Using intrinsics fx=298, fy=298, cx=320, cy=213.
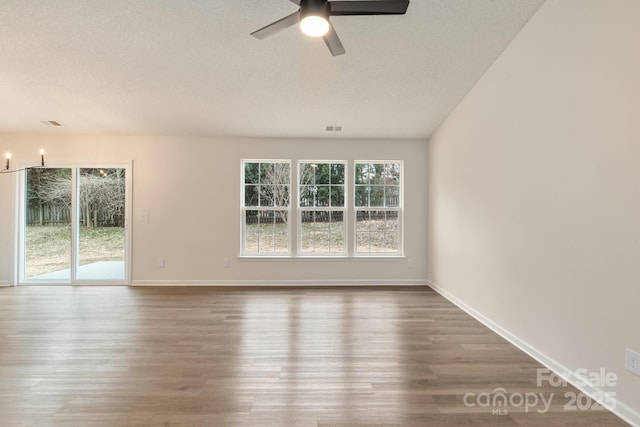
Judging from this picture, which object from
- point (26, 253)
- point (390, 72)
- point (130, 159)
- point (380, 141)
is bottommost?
point (26, 253)

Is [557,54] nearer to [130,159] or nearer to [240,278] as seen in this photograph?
[240,278]

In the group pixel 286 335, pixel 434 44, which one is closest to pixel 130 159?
pixel 286 335

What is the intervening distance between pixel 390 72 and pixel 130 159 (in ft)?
Result: 13.5

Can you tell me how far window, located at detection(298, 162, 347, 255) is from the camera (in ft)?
16.1

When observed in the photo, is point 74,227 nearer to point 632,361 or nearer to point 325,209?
point 325,209

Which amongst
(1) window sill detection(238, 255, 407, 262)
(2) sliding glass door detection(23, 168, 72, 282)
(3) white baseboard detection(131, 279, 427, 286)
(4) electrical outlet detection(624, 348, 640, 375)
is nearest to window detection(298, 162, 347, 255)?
(1) window sill detection(238, 255, 407, 262)

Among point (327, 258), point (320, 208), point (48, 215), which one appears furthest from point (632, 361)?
point (48, 215)

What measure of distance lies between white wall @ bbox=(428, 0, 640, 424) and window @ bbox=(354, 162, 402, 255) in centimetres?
152

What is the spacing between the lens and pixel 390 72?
323cm

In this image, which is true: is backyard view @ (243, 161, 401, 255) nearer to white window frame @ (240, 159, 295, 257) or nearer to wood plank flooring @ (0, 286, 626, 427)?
white window frame @ (240, 159, 295, 257)

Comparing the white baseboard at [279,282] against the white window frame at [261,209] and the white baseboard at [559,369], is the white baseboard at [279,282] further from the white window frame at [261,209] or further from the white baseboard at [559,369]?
the white baseboard at [559,369]

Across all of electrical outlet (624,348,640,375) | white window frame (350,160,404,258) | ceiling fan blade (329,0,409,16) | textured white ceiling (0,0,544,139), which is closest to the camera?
electrical outlet (624,348,640,375)

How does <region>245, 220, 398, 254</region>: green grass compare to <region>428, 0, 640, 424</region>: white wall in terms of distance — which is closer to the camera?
<region>428, 0, 640, 424</region>: white wall

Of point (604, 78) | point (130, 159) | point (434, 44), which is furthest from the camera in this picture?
point (130, 159)
